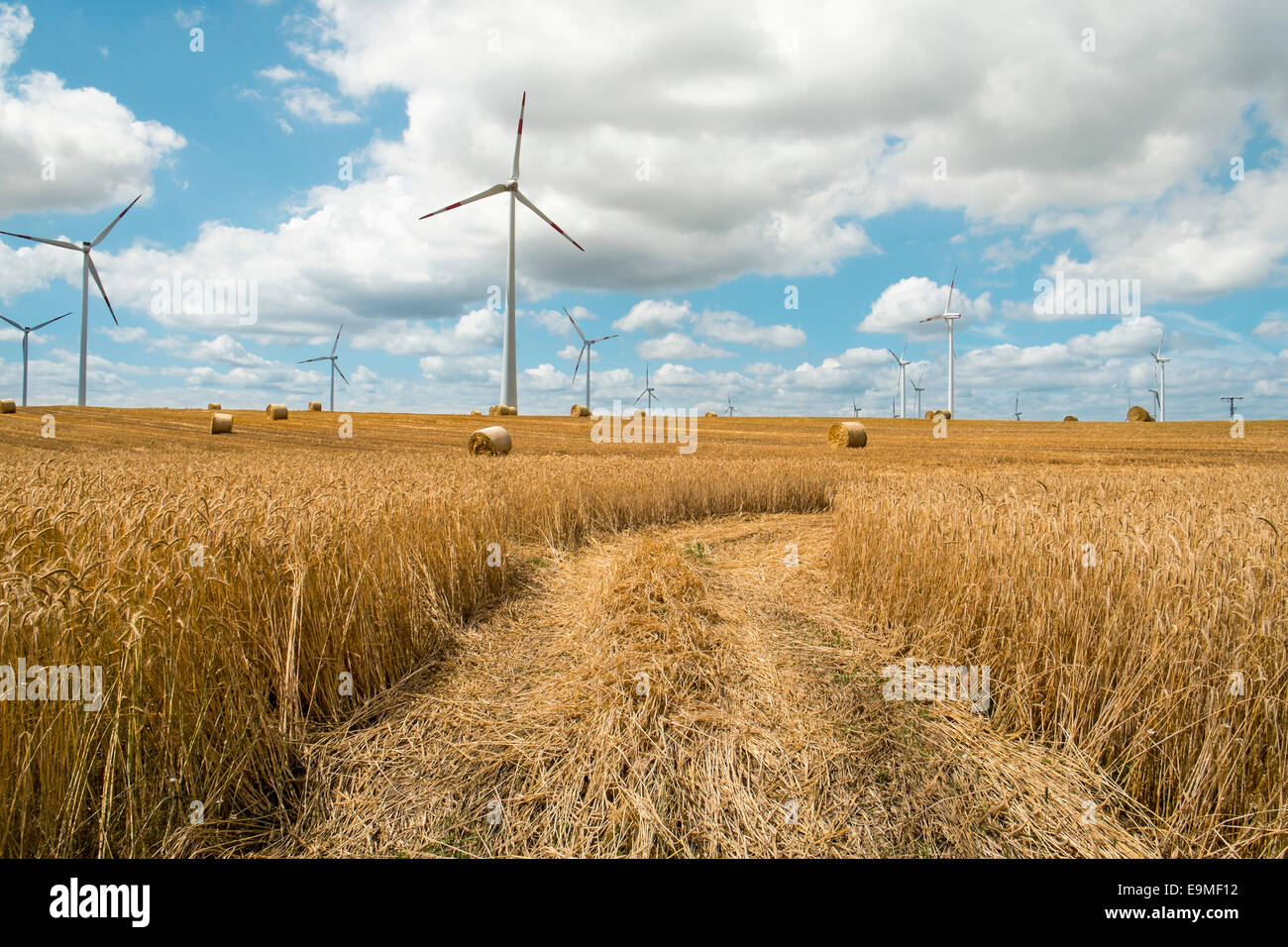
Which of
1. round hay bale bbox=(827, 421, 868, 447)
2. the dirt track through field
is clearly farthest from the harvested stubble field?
round hay bale bbox=(827, 421, 868, 447)

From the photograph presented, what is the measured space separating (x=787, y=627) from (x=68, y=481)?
9778 millimetres

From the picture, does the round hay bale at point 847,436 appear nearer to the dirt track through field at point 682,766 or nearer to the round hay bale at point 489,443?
the round hay bale at point 489,443

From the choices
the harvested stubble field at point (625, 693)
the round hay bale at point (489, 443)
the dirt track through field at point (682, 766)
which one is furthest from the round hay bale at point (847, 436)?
the dirt track through field at point (682, 766)

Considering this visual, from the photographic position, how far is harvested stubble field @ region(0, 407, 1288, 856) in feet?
11.6

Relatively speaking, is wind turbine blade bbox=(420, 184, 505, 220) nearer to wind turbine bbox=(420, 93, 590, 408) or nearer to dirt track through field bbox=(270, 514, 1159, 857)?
wind turbine bbox=(420, 93, 590, 408)

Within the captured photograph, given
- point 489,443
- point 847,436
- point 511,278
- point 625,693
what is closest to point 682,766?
point 625,693

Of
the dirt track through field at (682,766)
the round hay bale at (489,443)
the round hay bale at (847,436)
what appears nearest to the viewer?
the dirt track through field at (682,766)

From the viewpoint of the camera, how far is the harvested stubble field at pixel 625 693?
354 centimetres

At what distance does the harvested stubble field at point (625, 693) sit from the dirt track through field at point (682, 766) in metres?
0.02

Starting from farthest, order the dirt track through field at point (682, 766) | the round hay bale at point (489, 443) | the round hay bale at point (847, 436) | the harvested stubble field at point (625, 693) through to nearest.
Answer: the round hay bale at point (847, 436)
the round hay bale at point (489, 443)
the dirt track through field at point (682, 766)
the harvested stubble field at point (625, 693)

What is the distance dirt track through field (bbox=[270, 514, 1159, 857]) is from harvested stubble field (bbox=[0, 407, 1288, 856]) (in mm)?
23

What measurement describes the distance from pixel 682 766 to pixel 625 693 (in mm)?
816

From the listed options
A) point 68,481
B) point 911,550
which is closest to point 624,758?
point 911,550
